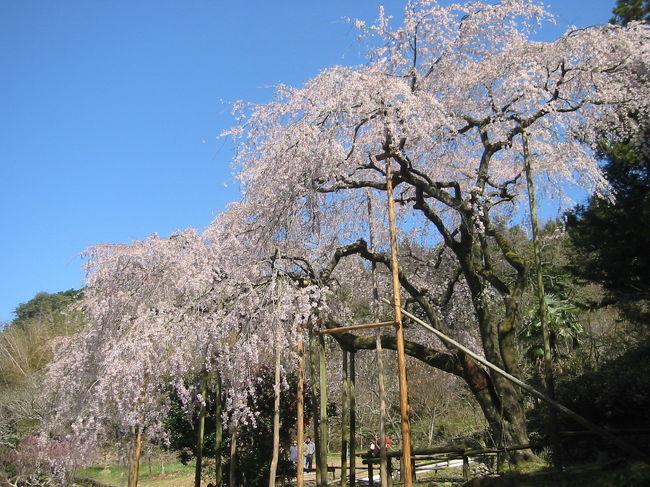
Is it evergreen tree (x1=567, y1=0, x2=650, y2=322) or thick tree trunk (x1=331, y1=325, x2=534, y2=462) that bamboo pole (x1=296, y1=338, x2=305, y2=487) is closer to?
thick tree trunk (x1=331, y1=325, x2=534, y2=462)

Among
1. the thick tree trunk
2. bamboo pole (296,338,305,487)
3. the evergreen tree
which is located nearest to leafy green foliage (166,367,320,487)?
the thick tree trunk

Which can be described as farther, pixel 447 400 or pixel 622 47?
pixel 447 400

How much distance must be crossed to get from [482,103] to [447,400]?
33.5ft

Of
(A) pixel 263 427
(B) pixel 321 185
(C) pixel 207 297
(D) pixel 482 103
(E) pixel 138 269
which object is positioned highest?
(D) pixel 482 103

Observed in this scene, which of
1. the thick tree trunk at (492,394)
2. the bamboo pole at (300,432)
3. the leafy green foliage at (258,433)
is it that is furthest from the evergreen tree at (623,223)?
the leafy green foliage at (258,433)

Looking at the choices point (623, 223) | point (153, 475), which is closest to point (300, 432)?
point (623, 223)

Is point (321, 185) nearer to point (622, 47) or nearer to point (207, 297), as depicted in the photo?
point (207, 297)

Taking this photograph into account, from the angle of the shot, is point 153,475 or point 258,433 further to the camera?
point 153,475

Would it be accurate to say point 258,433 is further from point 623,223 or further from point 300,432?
point 623,223

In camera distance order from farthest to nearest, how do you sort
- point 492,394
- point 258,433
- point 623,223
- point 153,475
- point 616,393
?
1. point 153,475
2. point 258,433
3. point 623,223
4. point 492,394
5. point 616,393

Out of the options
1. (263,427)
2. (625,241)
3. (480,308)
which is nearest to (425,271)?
(480,308)

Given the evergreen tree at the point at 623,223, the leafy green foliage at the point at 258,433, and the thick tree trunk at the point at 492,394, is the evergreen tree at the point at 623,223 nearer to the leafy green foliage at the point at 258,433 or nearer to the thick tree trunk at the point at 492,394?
the thick tree trunk at the point at 492,394

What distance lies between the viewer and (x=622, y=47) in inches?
389

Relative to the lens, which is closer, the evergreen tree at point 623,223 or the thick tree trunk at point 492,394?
the thick tree trunk at point 492,394
